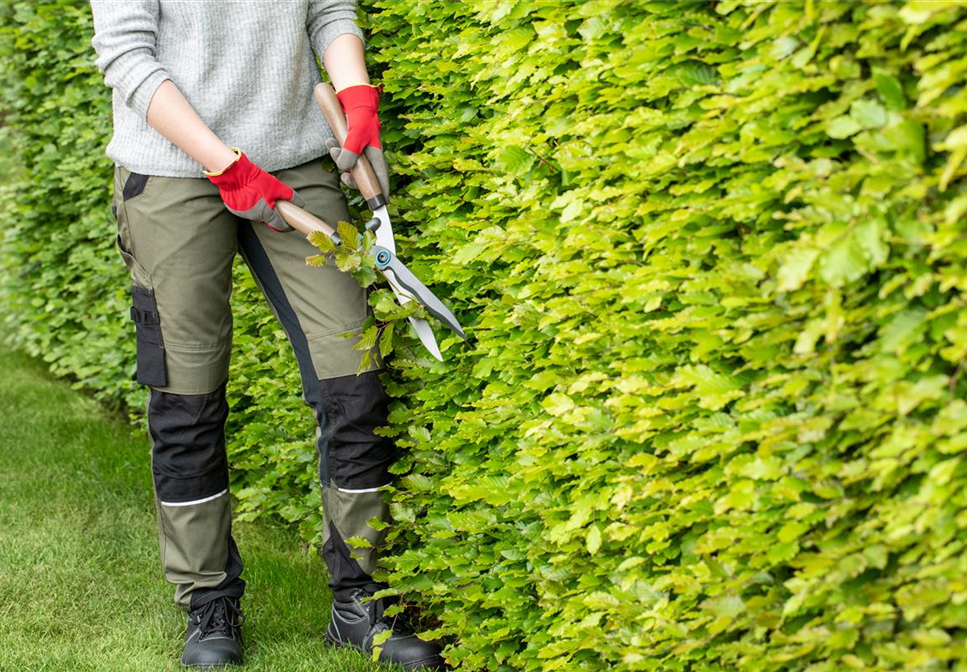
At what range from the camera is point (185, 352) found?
120 inches

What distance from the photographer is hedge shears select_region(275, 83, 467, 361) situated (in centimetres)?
286

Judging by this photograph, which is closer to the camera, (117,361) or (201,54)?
(201,54)

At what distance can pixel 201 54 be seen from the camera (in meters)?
2.92

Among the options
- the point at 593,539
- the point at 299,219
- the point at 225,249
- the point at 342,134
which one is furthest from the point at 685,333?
the point at 225,249

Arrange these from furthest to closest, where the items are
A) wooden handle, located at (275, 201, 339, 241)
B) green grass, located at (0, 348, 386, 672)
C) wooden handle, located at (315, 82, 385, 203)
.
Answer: green grass, located at (0, 348, 386, 672) < wooden handle, located at (315, 82, 385, 203) < wooden handle, located at (275, 201, 339, 241)

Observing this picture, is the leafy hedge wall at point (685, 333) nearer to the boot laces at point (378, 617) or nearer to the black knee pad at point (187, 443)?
the boot laces at point (378, 617)

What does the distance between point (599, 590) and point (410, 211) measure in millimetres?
1260

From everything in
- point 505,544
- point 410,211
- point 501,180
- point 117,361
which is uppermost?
point 501,180

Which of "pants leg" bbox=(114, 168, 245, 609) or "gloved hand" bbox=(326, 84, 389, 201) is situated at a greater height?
"gloved hand" bbox=(326, 84, 389, 201)

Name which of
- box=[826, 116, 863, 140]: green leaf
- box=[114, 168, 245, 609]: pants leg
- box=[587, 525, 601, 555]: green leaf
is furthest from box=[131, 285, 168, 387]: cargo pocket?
box=[826, 116, 863, 140]: green leaf

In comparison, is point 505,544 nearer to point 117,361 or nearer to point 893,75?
point 893,75

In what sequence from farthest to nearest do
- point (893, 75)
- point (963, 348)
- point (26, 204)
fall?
point (26, 204)
point (893, 75)
point (963, 348)

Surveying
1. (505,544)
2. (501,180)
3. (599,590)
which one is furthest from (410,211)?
(599,590)

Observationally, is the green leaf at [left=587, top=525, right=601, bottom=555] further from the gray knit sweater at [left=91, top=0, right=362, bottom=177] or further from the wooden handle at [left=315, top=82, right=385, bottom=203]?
the gray knit sweater at [left=91, top=0, right=362, bottom=177]
